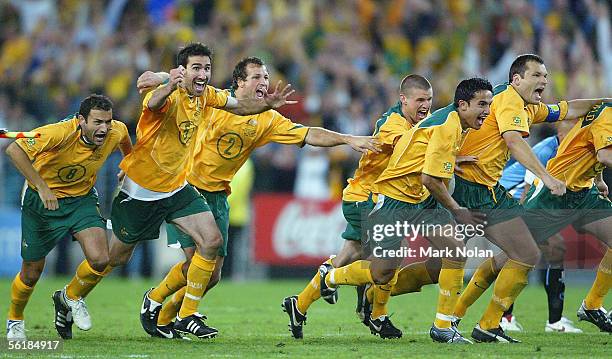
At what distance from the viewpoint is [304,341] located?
1027cm

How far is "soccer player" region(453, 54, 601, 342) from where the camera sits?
32.4 feet

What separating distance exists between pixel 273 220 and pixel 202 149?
28.2ft

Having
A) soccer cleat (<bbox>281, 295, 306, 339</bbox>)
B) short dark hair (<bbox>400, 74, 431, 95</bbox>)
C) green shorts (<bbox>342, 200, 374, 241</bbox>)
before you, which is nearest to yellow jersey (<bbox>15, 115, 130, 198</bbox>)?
soccer cleat (<bbox>281, 295, 306, 339</bbox>)

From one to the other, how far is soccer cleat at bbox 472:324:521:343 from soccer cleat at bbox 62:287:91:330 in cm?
350

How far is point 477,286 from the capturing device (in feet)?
34.4

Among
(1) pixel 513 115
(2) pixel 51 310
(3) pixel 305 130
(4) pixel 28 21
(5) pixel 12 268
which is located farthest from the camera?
(4) pixel 28 21

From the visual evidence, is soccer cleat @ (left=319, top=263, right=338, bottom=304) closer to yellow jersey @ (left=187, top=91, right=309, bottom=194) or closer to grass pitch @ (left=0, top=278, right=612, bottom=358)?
grass pitch @ (left=0, top=278, right=612, bottom=358)

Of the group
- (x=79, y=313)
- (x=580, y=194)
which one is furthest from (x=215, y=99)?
(x=580, y=194)

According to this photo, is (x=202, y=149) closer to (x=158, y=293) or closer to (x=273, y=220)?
(x=158, y=293)

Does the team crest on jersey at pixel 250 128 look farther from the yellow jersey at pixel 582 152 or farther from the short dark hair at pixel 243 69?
the yellow jersey at pixel 582 152

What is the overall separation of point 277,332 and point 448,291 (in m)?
2.07

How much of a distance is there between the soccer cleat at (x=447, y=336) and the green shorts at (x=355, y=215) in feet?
4.81

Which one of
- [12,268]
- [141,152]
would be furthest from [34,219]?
[12,268]

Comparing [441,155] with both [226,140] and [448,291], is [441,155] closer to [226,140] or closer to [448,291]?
[448,291]
